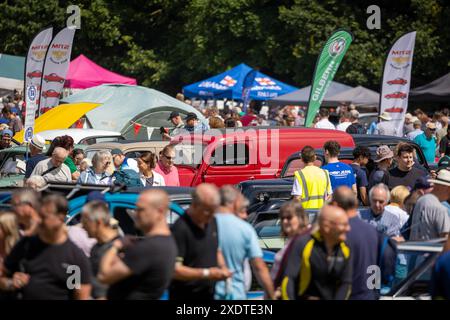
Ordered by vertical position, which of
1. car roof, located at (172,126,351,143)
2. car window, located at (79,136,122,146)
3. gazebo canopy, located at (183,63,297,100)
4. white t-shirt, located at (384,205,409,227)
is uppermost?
gazebo canopy, located at (183,63,297,100)

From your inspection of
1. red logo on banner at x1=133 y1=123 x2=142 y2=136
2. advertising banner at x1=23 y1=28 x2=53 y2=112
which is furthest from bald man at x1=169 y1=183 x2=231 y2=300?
red logo on banner at x1=133 y1=123 x2=142 y2=136

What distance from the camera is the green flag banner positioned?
65.3ft

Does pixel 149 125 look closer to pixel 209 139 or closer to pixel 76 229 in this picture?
pixel 209 139

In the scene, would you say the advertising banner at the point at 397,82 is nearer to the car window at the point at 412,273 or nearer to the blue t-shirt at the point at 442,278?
the car window at the point at 412,273

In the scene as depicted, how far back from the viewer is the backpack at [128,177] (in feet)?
39.6

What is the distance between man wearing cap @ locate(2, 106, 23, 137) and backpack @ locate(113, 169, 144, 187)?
12471 mm

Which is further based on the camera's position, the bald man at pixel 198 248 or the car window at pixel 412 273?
the car window at pixel 412 273

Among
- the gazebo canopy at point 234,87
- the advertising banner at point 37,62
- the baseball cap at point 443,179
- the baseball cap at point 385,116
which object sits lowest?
the baseball cap at point 443,179

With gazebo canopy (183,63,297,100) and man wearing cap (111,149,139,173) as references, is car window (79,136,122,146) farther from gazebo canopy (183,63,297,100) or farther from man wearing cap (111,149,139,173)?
gazebo canopy (183,63,297,100)

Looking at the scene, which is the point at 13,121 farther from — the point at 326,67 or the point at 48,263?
the point at 48,263

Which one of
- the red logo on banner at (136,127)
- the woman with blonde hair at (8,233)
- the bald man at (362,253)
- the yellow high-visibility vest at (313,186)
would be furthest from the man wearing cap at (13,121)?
the bald man at (362,253)

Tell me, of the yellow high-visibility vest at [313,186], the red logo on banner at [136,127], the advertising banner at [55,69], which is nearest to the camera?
the yellow high-visibility vest at [313,186]

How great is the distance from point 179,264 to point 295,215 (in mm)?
1238

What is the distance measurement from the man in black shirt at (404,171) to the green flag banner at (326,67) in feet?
24.5
